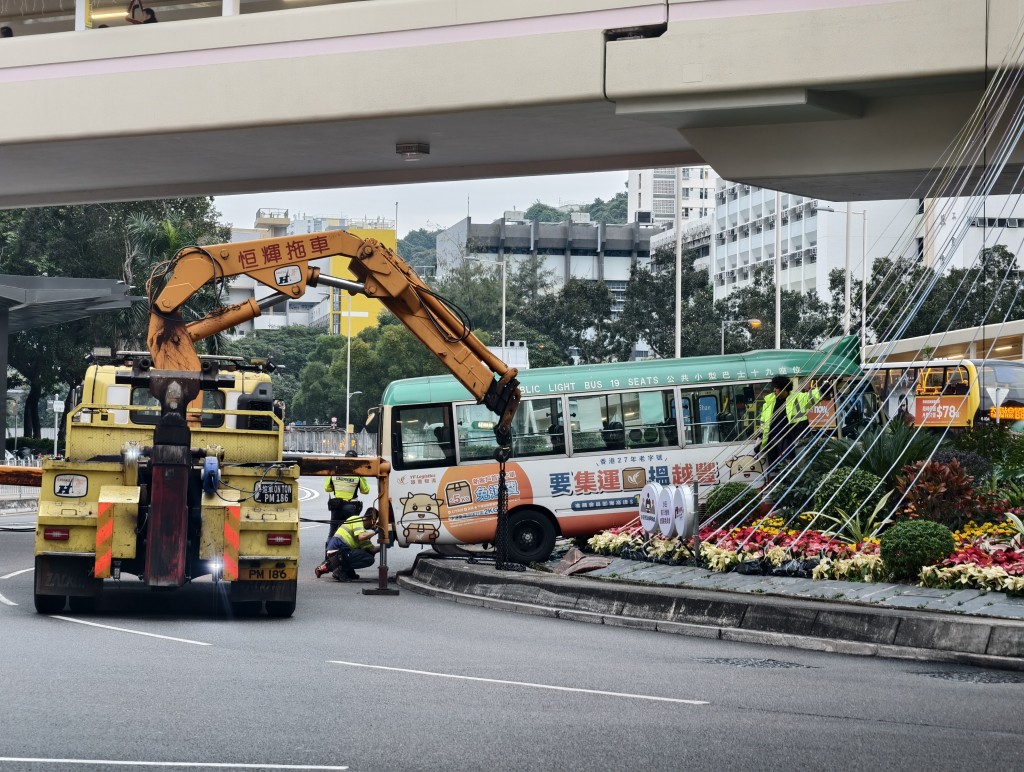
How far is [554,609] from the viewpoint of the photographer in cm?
1566

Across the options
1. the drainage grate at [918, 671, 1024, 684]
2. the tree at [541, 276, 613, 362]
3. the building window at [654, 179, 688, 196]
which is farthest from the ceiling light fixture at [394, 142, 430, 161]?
the building window at [654, 179, 688, 196]

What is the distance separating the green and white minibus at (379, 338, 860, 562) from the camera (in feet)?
70.5

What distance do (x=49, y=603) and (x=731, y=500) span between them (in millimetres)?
8649

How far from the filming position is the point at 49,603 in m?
14.6

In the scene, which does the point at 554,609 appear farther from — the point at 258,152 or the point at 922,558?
the point at 258,152

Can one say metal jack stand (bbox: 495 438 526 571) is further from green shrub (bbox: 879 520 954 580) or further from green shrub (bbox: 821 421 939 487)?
green shrub (bbox: 879 520 954 580)

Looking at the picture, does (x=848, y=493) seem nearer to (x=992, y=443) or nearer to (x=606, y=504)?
(x=992, y=443)

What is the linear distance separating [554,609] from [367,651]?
390 centimetres

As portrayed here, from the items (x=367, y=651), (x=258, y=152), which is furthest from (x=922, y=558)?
(x=258, y=152)

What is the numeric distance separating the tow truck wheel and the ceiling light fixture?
800 centimetres

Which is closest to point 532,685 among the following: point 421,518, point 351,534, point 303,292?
point 303,292

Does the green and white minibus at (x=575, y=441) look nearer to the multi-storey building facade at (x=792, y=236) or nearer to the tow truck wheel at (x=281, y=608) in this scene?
the tow truck wheel at (x=281, y=608)

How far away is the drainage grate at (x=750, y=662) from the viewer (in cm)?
1147

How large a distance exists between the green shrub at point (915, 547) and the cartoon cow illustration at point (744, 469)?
6942mm
